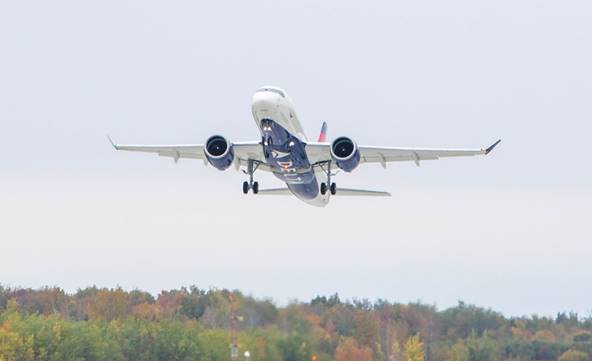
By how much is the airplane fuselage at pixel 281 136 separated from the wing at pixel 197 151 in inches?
28.9

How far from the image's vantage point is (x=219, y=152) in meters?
75.6

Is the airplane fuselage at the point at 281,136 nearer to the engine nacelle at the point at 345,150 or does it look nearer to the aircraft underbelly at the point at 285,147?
the aircraft underbelly at the point at 285,147

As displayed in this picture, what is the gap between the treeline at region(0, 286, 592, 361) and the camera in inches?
3258

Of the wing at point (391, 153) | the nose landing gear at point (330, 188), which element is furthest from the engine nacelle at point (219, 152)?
the nose landing gear at point (330, 188)

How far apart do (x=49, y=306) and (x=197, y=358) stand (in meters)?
15.9

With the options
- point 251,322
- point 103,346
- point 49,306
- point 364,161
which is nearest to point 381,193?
point 364,161

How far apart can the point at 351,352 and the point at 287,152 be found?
42.5 ft

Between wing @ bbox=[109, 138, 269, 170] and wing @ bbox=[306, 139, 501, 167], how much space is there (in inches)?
88.5

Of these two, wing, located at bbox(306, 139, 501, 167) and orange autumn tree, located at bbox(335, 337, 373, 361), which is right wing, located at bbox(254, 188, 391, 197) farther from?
orange autumn tree, located at bbox(335, 337, 373, 361)

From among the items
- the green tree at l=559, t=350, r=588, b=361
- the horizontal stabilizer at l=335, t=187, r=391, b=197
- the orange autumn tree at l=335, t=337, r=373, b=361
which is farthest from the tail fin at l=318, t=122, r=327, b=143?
the green tree at l=559, t=350, r=588, b=361

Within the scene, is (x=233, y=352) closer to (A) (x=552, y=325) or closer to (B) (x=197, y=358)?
(B) (x=197, y=358)

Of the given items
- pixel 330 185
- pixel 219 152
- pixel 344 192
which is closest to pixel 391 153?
pixel 330 185

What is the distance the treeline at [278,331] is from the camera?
271 feet

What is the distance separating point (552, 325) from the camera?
313 feet
